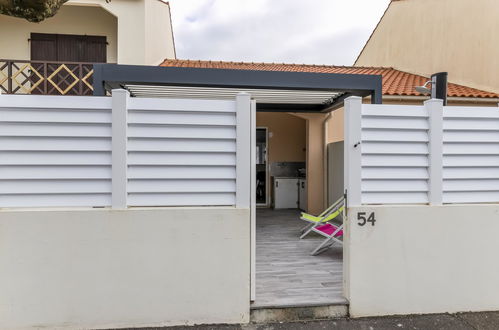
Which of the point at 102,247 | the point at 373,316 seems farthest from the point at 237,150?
the point at 373,316

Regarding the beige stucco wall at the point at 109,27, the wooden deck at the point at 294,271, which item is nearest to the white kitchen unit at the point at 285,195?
the wooden deck at the point at 294,271

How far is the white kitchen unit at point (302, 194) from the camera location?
8276mm

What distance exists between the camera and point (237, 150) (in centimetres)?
285

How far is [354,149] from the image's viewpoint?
2.97m

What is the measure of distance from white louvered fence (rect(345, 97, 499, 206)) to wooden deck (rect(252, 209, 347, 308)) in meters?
1.13

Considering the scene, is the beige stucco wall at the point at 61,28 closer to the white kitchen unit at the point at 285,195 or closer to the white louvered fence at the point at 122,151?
the white kitchen unit at the point at 285,195

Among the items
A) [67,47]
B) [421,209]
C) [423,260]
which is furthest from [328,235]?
[67,47]

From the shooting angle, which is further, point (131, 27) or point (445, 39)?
point (445, 39)

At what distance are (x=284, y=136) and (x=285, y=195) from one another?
1.87 m

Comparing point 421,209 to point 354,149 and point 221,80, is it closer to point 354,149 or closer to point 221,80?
point 354,149

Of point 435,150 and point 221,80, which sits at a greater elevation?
point 221,80

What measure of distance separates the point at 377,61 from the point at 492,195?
31.5 feet

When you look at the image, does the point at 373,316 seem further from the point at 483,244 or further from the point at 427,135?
the point at 427,135

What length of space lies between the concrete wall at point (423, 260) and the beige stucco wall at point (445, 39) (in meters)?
5.95
